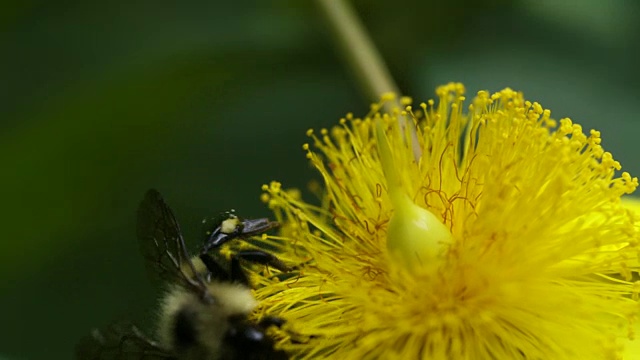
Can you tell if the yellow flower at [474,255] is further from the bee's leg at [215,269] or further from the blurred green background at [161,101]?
the blurred green background at [161,101]

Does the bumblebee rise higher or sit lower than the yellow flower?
lower

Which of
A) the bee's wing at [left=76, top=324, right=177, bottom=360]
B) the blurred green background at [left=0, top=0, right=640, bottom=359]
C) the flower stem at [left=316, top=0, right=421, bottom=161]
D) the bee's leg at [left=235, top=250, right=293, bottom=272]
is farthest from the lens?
the blurred green background at [left=0, top=0, right=640, bottom=359]

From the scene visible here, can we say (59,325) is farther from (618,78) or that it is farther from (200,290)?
(618,78)

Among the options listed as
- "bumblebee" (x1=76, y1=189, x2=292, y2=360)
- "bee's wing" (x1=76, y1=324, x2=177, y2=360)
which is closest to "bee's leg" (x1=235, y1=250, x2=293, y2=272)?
"bumblebee" (x1=76, y1=189, x2=292, y2=360)

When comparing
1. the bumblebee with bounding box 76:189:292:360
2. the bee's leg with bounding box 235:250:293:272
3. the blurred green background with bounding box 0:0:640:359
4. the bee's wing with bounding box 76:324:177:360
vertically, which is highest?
the blurred green background with bounding box 0:0:640:359

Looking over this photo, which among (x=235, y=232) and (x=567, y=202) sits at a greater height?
(x=567, y=202)

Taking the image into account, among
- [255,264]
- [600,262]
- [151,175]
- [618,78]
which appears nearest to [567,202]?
[600,262]

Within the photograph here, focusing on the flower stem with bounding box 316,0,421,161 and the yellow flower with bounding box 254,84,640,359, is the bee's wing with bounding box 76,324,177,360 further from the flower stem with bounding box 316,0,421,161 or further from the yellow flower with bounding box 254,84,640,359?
the flower stem with bounding box 316,0,421,161
